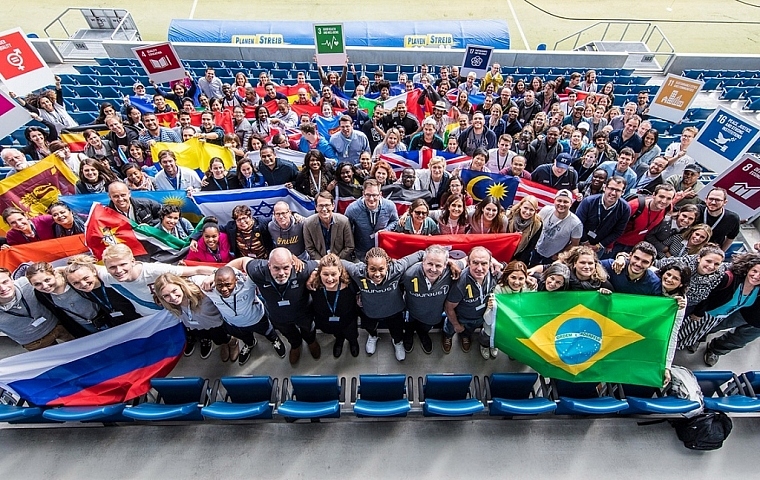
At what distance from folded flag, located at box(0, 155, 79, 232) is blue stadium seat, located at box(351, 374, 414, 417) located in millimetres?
5750

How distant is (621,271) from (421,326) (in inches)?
96.4

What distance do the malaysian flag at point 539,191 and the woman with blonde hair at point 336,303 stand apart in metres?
3.24

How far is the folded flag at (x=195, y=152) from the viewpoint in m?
7.20

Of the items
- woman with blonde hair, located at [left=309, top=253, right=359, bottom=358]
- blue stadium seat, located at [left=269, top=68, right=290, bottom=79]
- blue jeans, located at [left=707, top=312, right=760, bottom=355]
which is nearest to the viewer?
woman with blonde hair, located at [left=309, top=253, right=359, bottom=358]

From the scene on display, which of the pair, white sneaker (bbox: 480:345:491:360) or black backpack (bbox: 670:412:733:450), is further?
white sneaker (bbox: 480:345:491:360)

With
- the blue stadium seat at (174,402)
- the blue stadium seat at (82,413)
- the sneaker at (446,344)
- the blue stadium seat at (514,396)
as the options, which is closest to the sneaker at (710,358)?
the blue stadium seat at (514,396)

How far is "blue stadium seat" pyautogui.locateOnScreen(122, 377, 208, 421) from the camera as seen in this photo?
Answer: 4.29m

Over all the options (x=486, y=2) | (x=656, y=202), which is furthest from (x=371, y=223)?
(x=486, y=2)

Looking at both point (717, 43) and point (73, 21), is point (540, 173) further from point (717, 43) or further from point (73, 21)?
point (73, 21)

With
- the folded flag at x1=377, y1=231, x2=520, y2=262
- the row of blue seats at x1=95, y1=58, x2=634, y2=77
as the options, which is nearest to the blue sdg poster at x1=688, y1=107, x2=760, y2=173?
the folded flag at x1=377, y1=231, x2=520, y2=262

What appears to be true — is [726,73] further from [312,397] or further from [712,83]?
[312,397]

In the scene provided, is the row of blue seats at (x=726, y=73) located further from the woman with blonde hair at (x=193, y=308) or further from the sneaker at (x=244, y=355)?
the woman with blonde hair at (x=193, y=308)

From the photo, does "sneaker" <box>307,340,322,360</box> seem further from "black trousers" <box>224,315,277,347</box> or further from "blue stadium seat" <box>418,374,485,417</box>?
"blue stadium seat" <box>418,374,485,417</box>

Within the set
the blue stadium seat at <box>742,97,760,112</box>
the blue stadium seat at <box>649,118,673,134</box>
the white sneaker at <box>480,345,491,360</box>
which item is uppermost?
the blue stadium seat at <box>649,118,673,134</box>
